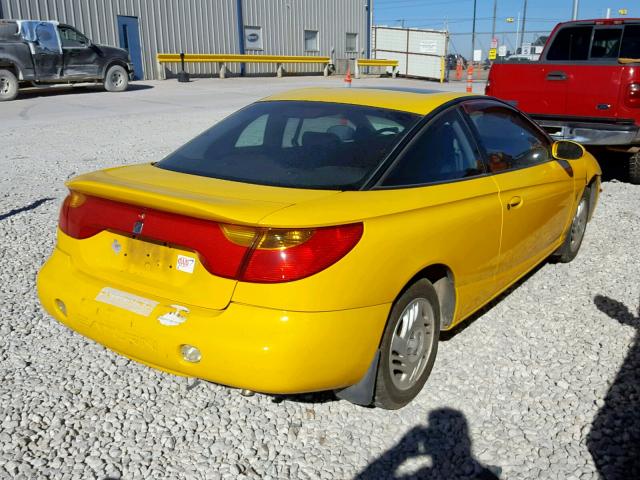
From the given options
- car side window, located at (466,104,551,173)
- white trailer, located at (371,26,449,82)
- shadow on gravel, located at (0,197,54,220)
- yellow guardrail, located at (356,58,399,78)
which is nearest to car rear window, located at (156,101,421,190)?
car side window, located at (466,104,551,173)

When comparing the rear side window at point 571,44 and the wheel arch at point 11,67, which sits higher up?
the rear side window at point 571,44

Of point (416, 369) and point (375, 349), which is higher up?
point (375, 349)

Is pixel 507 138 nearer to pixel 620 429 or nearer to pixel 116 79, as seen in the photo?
pixel 620 429

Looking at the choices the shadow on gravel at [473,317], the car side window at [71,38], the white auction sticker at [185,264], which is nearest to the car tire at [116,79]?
the car side window at [71,38]

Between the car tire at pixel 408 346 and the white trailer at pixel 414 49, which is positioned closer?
the car tire at pixel 408 346

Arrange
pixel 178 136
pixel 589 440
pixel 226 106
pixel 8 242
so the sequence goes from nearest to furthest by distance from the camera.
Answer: pixel 589 440, pixel 8 242, pixel 178 136, pixel 226 106

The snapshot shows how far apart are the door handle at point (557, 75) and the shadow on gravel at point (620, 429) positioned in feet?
16.1

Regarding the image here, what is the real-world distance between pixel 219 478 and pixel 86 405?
3.01ft

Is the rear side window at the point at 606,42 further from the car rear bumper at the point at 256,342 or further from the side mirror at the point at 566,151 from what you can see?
the car rear bumper at the point at 256,342

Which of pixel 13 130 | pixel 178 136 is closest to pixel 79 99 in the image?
pixel 13 130

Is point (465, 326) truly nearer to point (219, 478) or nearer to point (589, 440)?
point (589, 440)

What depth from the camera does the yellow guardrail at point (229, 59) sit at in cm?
2558

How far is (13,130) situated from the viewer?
1198 centimetres

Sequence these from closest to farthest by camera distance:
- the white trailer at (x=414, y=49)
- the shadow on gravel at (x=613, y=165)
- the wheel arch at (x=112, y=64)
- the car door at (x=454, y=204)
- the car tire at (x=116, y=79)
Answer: the car door at (x=454, y=204), the shadow on gravel at (x=613, y=165), the wheel arch at (x=112, y=64), the car tire at (x=116, y=79), the white trailer at (x=414, y=49)
